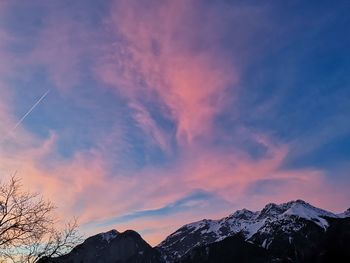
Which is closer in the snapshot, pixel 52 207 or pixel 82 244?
pixel 52 207

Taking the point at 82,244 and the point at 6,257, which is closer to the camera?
the point at 6,257

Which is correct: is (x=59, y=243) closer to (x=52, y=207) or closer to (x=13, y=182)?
(x=52, y=207)

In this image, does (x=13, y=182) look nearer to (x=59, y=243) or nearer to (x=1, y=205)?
(x=1, y=205)

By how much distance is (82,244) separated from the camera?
3541 centimetres

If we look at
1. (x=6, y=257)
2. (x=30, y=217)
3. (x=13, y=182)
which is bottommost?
(x=6, y=257)

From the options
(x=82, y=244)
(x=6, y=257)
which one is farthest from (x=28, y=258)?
(x=82, y=244)

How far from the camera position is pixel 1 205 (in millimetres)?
31031

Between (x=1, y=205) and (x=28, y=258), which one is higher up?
(x=1, y=205)

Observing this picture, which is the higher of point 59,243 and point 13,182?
point 13,182

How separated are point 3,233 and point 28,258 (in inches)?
125

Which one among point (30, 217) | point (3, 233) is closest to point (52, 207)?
point (30, 217)

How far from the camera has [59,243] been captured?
34.2 meters

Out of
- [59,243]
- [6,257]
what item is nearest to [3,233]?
[6,257]

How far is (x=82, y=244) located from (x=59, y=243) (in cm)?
198
